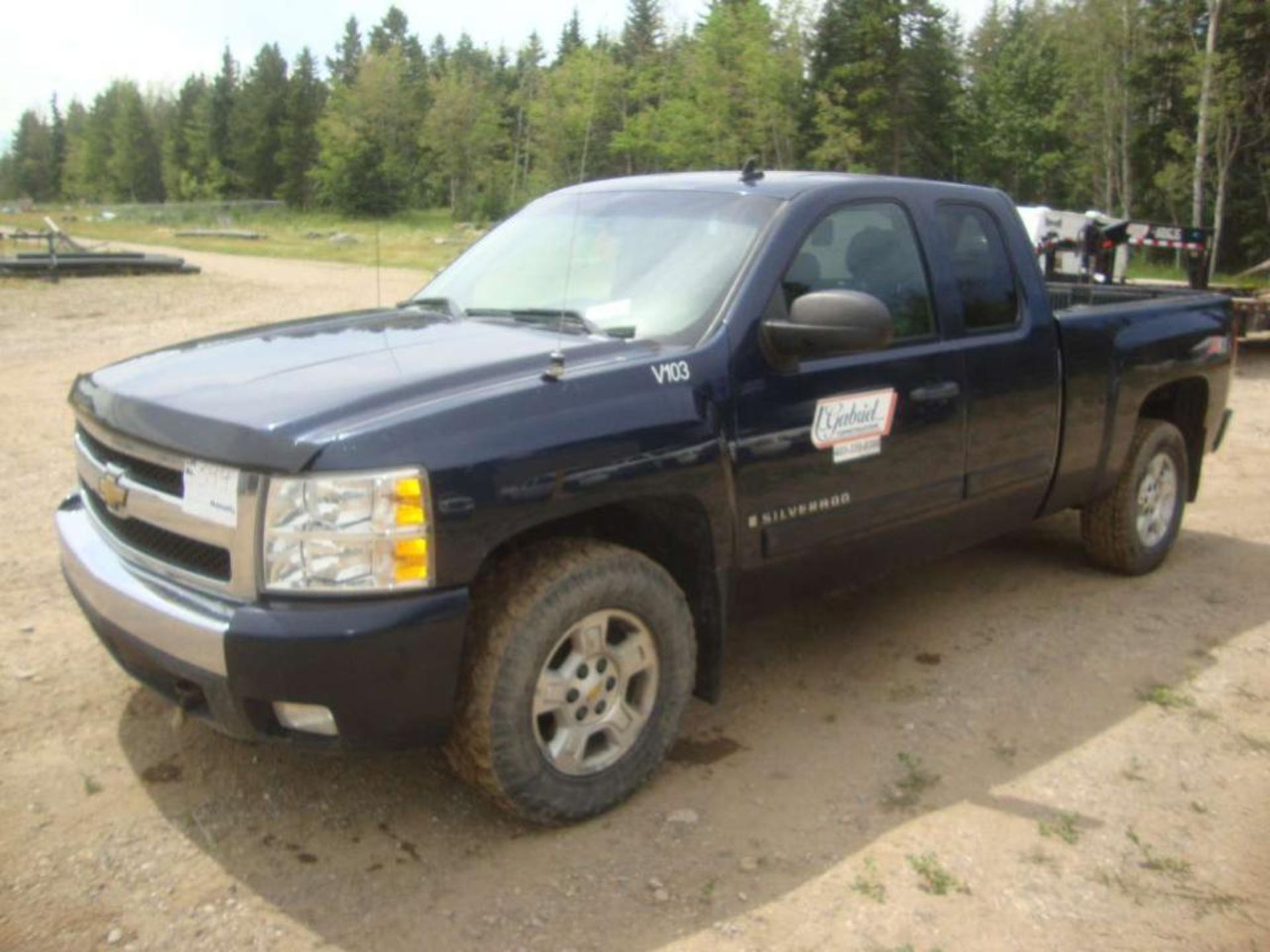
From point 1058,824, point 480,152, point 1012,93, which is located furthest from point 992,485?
point 1012,93

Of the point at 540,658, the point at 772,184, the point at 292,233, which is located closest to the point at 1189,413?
the point at 772,184

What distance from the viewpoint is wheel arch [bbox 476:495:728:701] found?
3.46 m

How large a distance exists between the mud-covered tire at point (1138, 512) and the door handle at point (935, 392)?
1701mm

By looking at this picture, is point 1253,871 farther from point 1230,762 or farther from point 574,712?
point 574,712

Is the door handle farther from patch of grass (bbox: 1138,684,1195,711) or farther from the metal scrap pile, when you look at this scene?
the metal scrap pile

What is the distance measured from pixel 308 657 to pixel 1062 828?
2261 millimetres

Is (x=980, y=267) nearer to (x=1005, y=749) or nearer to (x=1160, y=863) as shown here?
(x=1005, y=749)

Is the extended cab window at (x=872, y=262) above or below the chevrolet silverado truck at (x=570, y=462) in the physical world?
above

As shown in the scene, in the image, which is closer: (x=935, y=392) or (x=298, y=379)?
(x=298, y=379)

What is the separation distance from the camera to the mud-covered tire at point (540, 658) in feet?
10.2

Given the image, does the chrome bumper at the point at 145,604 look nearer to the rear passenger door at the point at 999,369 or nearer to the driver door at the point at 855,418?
the driver door at the point at 855,418

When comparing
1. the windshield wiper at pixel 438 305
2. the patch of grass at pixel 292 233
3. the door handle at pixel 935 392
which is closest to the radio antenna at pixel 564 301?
the windshield wiper at pixel 438 305


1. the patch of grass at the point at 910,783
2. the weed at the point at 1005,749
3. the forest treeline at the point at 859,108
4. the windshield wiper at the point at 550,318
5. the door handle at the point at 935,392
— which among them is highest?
the forest treeline at the point at 859,108

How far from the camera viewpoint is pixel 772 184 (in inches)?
165
